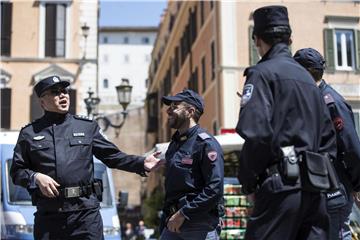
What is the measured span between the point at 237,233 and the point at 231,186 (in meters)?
0.88

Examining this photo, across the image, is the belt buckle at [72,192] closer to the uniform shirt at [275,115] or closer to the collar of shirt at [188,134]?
the collar of shirt at [188,134]

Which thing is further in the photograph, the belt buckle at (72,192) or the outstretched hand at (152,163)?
the outstretched hand at (152,163)

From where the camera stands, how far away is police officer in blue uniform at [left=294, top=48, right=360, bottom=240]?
5.17m

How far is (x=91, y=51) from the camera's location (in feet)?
105

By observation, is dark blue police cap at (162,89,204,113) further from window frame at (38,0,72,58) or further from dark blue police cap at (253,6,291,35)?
window frame at (38,0,72,58)

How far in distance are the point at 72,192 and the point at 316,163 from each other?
7.94 feet

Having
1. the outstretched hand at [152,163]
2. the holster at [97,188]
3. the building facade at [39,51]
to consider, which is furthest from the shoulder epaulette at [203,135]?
the building facade at [39,51]

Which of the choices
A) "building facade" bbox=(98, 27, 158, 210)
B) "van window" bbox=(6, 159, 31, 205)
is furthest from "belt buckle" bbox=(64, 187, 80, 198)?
"building facade" bbox=(98, 27, 158, 210)

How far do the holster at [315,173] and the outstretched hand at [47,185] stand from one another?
238 cm

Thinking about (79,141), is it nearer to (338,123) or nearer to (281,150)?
(338,123)

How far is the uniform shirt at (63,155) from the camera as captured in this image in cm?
566

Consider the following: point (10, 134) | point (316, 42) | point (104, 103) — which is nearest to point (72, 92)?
point (316, 42)

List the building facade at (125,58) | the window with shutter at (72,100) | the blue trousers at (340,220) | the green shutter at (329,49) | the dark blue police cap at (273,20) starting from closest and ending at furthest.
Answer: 1. the dark blue police cap at (273,20)
2. the blue trousers at (340,220)
3. the green shutter at (329,49)
4. the window with shutter at (72,100)
5. the building facade at (125,58)

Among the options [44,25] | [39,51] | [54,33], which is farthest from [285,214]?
[44,25]
